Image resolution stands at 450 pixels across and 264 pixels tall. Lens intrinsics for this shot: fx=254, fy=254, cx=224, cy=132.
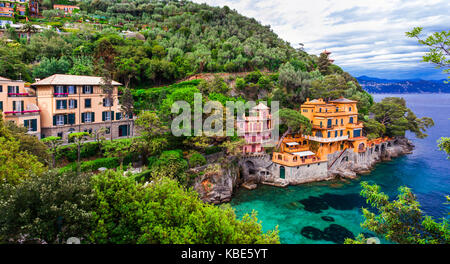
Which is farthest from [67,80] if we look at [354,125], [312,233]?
[354,125]

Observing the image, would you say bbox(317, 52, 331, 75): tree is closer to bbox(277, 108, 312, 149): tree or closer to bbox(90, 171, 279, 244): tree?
bbox(277, 108, 312, 149): tree

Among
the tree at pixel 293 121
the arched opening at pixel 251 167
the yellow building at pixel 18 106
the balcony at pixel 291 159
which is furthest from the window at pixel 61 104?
the tree at pixel 293 121

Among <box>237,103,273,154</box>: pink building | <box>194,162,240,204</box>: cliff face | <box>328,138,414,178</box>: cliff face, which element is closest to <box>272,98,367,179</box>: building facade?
<box>328,138,414,178</box>: cliff face

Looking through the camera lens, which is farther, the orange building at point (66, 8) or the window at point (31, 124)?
the orange building at point (66, 8)

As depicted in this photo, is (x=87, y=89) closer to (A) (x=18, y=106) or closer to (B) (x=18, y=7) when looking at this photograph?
(A) (x=18, y=106)

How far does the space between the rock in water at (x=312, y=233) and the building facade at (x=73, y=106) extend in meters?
25.2

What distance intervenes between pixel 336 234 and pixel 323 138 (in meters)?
20.0

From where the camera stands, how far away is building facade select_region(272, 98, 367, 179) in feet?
128

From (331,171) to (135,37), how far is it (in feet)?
184

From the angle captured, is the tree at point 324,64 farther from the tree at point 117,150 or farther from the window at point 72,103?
the window at point 72,103

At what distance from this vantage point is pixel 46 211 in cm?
1148

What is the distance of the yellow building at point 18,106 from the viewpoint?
27.6 metres
